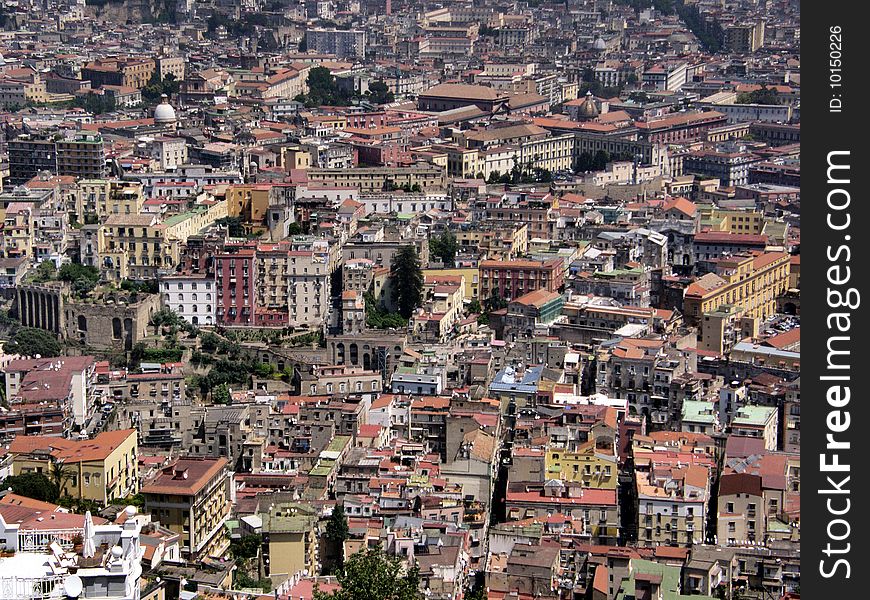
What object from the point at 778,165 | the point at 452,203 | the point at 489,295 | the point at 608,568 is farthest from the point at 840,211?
the point at 778,165

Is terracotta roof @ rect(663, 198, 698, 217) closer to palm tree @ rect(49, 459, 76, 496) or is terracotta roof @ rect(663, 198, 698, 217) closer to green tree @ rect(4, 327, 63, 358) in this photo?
green tree @ rect(4, 327, 63, 358)

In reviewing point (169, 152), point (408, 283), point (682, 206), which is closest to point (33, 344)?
point (408, 283)

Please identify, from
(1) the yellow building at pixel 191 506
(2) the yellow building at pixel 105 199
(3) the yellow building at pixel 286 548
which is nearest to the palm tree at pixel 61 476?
(1) the yellow building at pixel 191 506

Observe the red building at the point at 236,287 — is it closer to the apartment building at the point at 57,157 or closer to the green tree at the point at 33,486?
the apartment building at the point at 57,157

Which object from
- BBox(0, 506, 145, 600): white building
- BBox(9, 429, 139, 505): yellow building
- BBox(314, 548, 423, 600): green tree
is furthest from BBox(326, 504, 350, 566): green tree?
BBox(0, 506, 145, 600): white building

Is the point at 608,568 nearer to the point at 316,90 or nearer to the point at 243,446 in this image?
the point at 243,446

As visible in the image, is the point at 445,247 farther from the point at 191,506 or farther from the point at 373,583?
the point at 373,583

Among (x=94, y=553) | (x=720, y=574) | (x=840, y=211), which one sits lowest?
(x=720, y=574)
